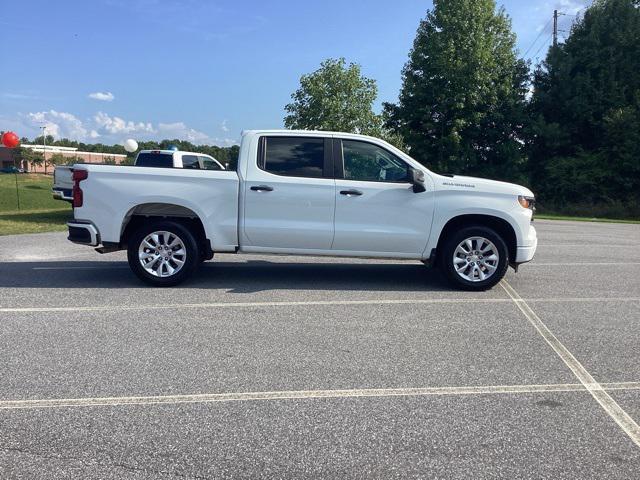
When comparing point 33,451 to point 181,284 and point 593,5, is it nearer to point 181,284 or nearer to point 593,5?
point 181,284

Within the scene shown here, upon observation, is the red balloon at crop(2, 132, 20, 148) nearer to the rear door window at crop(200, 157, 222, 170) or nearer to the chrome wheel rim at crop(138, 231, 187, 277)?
the rear door window at crop(200, 157, 222, 170)

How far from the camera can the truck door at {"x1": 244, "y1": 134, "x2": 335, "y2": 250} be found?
7137 mm

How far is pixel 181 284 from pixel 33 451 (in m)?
4.35

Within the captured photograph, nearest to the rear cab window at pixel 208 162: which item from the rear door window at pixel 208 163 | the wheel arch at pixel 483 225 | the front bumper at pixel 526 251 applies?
the rear door window at pixel 208 163

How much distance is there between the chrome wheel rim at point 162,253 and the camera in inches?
283

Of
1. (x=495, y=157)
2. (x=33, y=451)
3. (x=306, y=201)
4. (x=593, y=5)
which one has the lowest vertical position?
(x=33, y=451)

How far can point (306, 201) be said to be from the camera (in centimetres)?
714

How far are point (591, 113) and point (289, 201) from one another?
124ft

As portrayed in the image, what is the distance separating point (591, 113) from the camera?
3838 cm

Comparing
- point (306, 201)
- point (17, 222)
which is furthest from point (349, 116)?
point (306, 201)

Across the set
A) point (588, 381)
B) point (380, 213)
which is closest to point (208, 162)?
point (380, 213)

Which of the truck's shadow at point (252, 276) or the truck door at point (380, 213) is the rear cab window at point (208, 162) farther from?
the truck door at point (380, 213)

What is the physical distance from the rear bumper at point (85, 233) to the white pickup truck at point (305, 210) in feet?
0.04

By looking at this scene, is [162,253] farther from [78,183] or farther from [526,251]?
[526,251]
